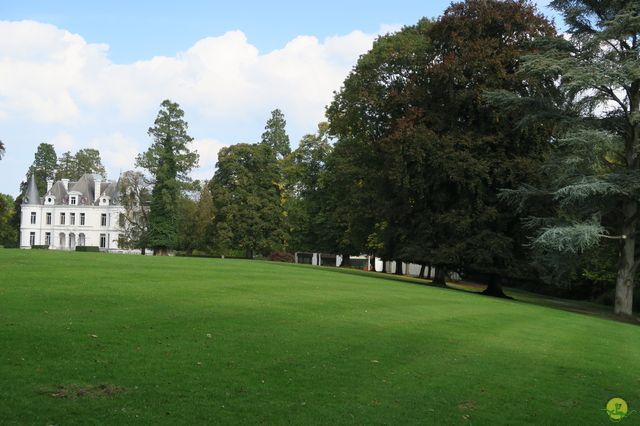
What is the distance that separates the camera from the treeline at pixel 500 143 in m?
31.8

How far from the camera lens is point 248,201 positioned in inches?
2864

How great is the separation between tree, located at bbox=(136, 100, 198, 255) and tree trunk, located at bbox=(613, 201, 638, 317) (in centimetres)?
5189

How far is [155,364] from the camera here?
916 cm

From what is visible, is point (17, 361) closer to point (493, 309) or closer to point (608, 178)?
point (493, 309)

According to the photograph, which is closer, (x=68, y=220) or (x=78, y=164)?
(x=68, y=220)

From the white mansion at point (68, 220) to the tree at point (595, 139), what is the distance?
281 feet

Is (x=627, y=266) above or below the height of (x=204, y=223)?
below

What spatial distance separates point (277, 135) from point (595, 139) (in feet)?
192

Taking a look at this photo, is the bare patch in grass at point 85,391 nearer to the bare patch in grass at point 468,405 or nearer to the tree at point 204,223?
the bare patch in grass at point 468,405

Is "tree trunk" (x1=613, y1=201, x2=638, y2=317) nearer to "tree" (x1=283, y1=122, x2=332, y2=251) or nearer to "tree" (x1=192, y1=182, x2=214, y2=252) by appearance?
"tree" (x1=283, y1=122, x2=332, y2=251)

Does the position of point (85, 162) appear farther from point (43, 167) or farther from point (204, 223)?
point (204, 223)

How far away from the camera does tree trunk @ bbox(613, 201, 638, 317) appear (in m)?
33.2

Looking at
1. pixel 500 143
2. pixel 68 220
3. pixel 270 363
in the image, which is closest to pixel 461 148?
pixel 500 143

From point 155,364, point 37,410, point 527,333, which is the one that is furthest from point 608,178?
point 37,410
